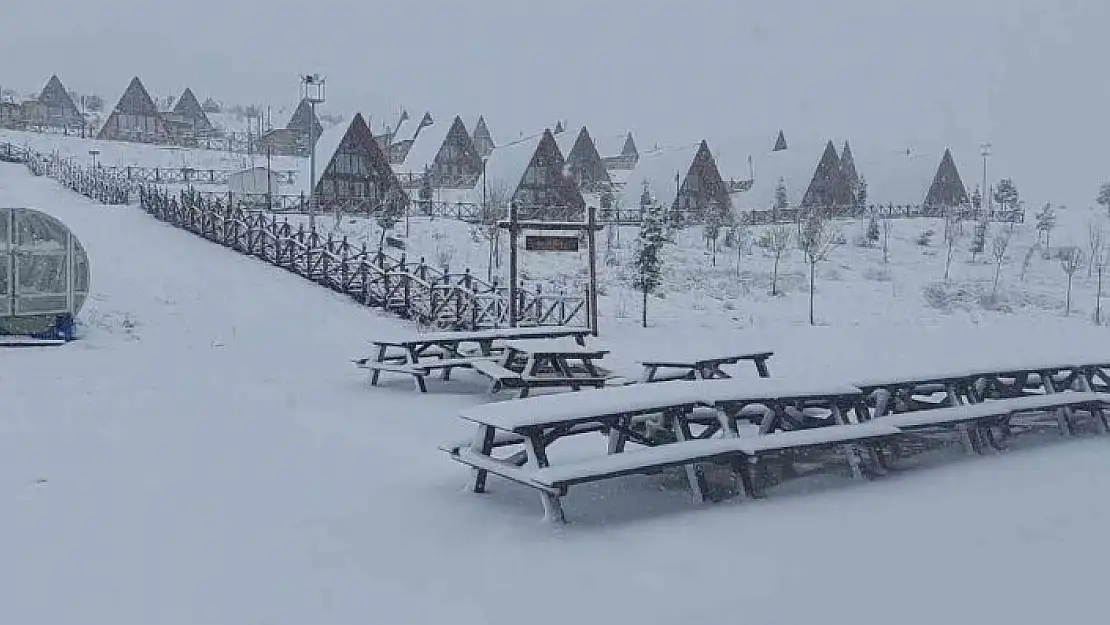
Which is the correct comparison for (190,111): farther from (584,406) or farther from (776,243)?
(584,406)

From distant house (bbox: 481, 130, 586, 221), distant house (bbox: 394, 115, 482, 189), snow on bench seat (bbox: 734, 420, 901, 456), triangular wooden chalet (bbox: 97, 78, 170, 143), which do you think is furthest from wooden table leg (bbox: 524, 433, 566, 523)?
triangular wooden chalet (bbox: 97, 78, 170, 143)

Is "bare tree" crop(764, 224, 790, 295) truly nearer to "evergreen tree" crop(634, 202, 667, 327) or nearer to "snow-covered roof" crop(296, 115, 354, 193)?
"evergreen tree" crop(634, 202, 667, 327)

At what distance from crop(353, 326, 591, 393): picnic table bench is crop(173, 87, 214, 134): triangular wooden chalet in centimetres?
7006

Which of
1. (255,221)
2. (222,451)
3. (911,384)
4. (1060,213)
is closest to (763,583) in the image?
(911,384)

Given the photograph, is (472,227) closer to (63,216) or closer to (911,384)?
(63,216)

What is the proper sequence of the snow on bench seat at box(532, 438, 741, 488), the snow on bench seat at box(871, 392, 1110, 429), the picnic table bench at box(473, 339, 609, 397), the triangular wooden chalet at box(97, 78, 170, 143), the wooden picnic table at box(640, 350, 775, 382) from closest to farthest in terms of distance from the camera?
the snow on bench seat at box(532, 438, 741, 488) < the snow on bench seat at box(871, 392, 1110, 429) < the wooden picnic table at box(640, 350, 775, 382) < the picnic table bench at box(473, 339, 609, 397) < the triangular wooden chalet at box(97, 78, 170, 143)

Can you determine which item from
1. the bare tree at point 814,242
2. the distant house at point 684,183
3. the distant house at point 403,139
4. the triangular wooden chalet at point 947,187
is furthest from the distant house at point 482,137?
the bare tree at point 814,242

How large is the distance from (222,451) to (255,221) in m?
16.9

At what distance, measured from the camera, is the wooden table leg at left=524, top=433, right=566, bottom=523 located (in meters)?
5.61

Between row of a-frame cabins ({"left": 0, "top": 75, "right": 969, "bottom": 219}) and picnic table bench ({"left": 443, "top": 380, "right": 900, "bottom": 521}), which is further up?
row of a-frame cabins ({"left": 0, "top": 75, "right": 969, "bottom": 219})

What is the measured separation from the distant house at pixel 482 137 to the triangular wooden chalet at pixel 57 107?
98.7ft

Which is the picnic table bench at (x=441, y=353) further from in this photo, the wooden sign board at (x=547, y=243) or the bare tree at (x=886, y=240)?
the bare tree at (x=886, y=240)

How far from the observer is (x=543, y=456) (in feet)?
18.6

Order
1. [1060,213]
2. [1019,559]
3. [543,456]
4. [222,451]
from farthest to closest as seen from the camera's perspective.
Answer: [1060,213], [222,451], [543,456], [1019,559]
